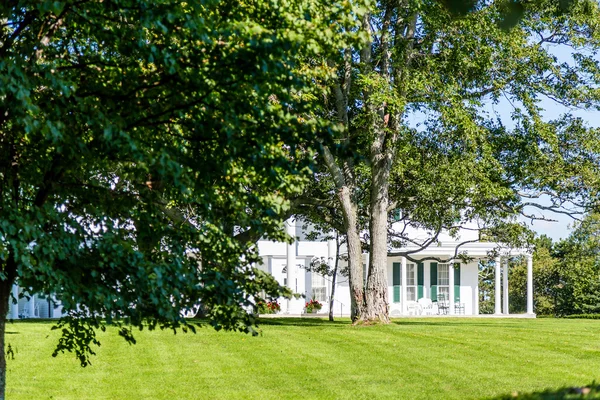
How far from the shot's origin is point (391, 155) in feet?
78.9

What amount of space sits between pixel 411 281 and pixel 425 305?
8.49ft

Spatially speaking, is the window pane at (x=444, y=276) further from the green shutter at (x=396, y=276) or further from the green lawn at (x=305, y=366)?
the green lawn at (x=305, y=366)

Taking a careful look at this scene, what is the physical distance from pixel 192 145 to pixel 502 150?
1833 cm

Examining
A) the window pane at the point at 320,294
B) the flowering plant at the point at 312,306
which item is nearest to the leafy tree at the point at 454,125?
the flowering plant at the point at 312,306

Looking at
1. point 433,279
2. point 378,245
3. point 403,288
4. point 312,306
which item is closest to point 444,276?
point 433,279

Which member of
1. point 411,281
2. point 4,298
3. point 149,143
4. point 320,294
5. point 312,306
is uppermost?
point 149,143

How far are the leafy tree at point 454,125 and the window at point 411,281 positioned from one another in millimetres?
16398

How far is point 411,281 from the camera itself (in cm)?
4231

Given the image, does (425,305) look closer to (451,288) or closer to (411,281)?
(451,288)

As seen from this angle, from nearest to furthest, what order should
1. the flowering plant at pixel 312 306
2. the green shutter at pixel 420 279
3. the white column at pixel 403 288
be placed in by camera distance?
the flowering plant at pixel 312 306 < the white column at pixel 403 288 < the green shutter at pixel 420 279

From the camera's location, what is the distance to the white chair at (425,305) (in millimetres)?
39844

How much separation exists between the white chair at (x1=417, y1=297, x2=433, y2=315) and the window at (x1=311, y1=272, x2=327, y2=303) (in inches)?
161

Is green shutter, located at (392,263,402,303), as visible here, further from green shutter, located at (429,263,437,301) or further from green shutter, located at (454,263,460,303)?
green shutter, located at (454,263,460,303)

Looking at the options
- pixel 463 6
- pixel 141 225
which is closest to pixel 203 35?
pixel 141 225
